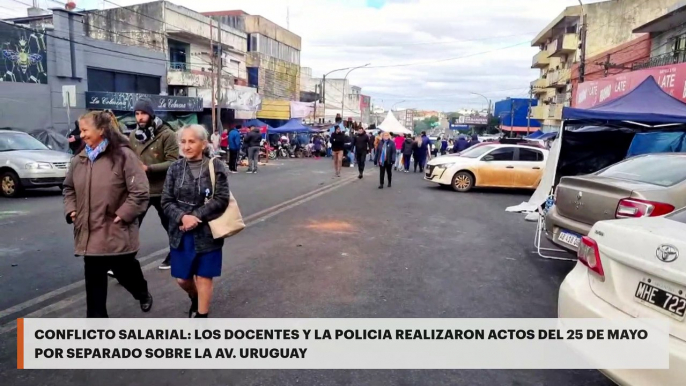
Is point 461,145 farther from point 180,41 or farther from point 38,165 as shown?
point 180,41

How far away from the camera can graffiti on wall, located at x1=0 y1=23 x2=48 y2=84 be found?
61.8ft

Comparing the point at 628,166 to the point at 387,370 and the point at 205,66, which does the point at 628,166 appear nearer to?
the point at 387,370

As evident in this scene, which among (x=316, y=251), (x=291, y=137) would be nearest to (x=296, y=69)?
(x=291, y=137)

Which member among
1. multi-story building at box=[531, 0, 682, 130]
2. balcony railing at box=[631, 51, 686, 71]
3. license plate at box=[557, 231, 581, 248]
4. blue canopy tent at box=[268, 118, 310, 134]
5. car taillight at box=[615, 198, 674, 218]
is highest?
multi-story building at box=[531, 0, 682, 130]

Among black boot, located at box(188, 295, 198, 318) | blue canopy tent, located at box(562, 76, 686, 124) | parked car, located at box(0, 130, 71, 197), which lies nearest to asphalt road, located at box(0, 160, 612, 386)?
black boot, located at box(188, 295, 198, 318)

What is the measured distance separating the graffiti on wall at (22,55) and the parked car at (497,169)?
17.0 metres

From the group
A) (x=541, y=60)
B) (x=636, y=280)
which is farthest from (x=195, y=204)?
(x=541, y=60)

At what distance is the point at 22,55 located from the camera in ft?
64.2

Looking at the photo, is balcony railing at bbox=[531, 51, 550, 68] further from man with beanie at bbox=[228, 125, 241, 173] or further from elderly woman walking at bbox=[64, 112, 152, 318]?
elderly woman walking at bbox=[64, 112, 152, 318]

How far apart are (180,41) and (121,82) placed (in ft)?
24.3

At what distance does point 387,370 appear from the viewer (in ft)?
11.0

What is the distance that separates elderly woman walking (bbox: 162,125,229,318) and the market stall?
705cm

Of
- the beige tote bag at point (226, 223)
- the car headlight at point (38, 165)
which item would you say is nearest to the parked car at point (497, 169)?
the car headlight at point (38, 165)

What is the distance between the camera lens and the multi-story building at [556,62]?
4238cm
